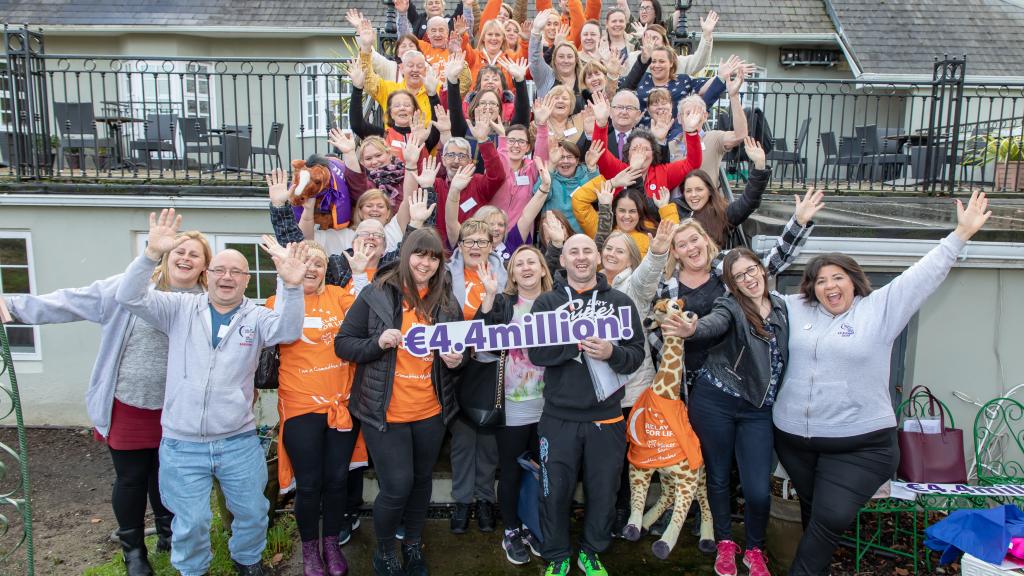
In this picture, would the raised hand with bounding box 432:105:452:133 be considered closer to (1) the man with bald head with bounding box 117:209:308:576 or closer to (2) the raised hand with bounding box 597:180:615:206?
(2) the raised hand with bounding box 597:180:615:206

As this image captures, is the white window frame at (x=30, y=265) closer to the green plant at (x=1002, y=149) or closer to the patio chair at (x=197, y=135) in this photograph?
the patio chair at (x=197, y=135)

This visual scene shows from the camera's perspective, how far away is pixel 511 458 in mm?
4449

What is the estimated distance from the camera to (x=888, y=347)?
4.07m

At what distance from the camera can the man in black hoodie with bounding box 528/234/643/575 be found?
13.5 ft

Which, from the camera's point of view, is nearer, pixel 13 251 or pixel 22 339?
pixel 13 251

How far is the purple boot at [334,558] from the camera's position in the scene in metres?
4.37

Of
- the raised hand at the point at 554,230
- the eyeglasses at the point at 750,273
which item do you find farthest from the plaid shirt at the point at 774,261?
the raised hand at the point at 554,230

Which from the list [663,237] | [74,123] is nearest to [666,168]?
[663,237]

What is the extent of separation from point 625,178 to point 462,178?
1135 millimetres

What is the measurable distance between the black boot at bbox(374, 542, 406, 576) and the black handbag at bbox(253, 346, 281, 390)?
1.15 metres

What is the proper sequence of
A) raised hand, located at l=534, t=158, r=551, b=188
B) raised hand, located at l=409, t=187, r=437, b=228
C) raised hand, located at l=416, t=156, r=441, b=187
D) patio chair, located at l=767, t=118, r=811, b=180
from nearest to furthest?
1. raised hand, located at l=409, t=187, r=437, b=228
2. raised hand, located at l=416, t=156, r=441, b=187
3. raised hand, located at l=534, t=158, r=551, b=188
4. patio chair, located at l=767, t=118, r=811, b=180

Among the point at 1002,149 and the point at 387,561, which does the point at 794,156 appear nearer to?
the point at 1002,149

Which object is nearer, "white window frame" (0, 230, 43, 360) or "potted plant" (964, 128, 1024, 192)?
"white window frame" (0, 230, 43, 360)

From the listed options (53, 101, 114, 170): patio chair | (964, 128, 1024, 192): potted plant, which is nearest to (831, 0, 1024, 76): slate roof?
(964, 128, 1024, 192): potted plant
